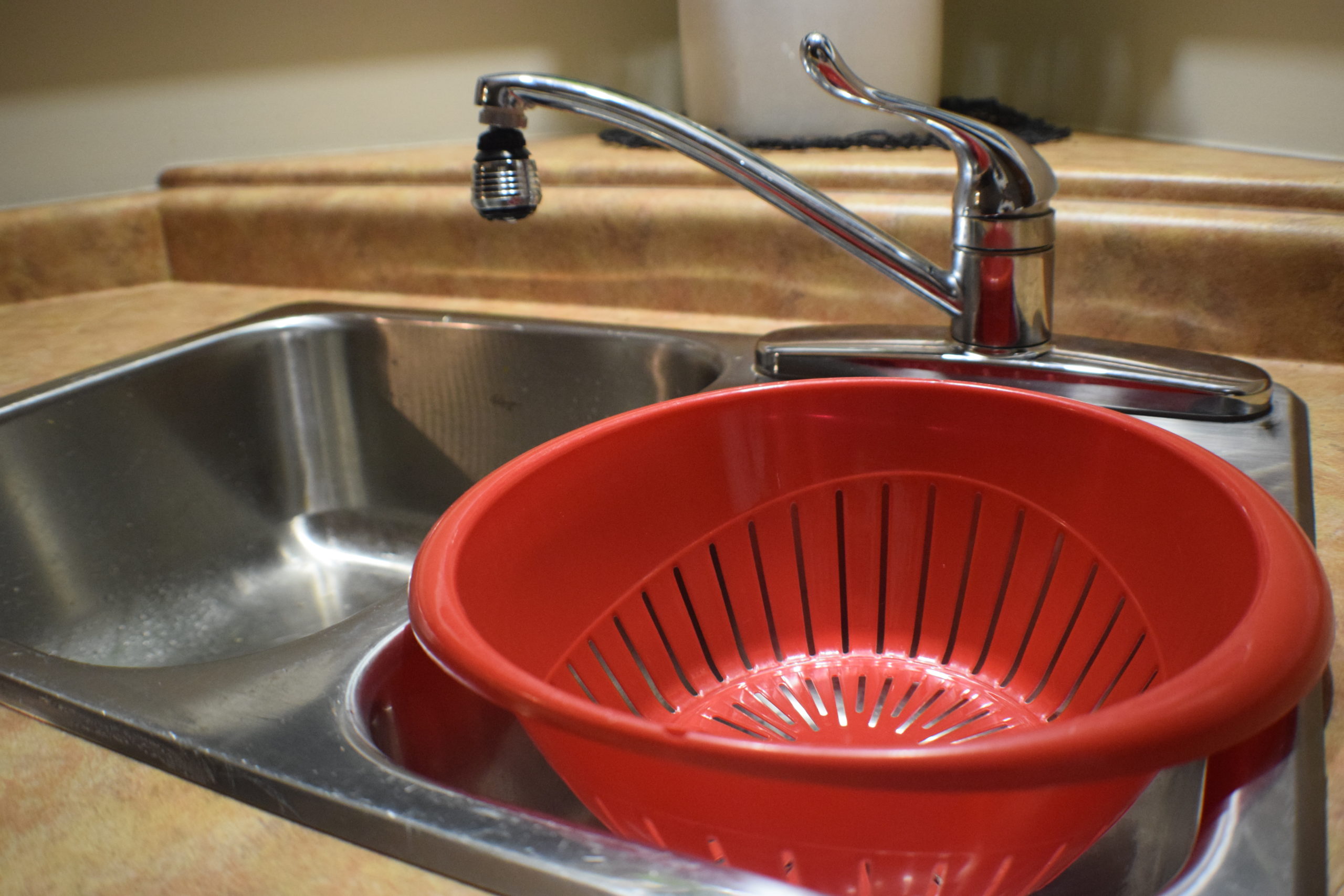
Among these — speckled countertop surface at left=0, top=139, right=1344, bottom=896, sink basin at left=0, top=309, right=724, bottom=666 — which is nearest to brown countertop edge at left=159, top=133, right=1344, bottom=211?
speckled countertop surface at left=0, top=139, right=1344, bottom=896

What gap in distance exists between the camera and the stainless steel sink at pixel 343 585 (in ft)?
1.06

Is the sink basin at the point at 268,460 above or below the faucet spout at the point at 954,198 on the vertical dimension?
below

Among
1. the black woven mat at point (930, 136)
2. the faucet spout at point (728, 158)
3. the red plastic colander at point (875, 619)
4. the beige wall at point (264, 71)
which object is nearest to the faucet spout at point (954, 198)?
the faucet spout at point (728, 158)

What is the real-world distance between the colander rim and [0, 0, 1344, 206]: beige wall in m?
0.78

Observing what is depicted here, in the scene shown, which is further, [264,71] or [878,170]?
[264,71]

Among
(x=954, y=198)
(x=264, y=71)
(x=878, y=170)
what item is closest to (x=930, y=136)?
(x=878, y=170)

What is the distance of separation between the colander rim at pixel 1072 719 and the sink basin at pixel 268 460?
48cm

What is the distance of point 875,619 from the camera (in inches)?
22.5

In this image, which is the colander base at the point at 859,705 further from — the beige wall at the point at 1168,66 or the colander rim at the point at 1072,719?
the beige wall at the point at 1168,66

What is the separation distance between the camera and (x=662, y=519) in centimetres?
53

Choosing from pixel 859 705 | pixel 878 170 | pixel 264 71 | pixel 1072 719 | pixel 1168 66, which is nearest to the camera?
pixel 1072 719

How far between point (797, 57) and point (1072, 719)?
0.92 metres

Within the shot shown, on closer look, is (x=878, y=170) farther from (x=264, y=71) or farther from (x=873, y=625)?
(x=264, y=71)

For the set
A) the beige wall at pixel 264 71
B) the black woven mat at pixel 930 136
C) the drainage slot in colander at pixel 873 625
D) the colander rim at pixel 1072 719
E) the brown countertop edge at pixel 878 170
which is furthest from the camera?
the beige wall at pixel 264 71
